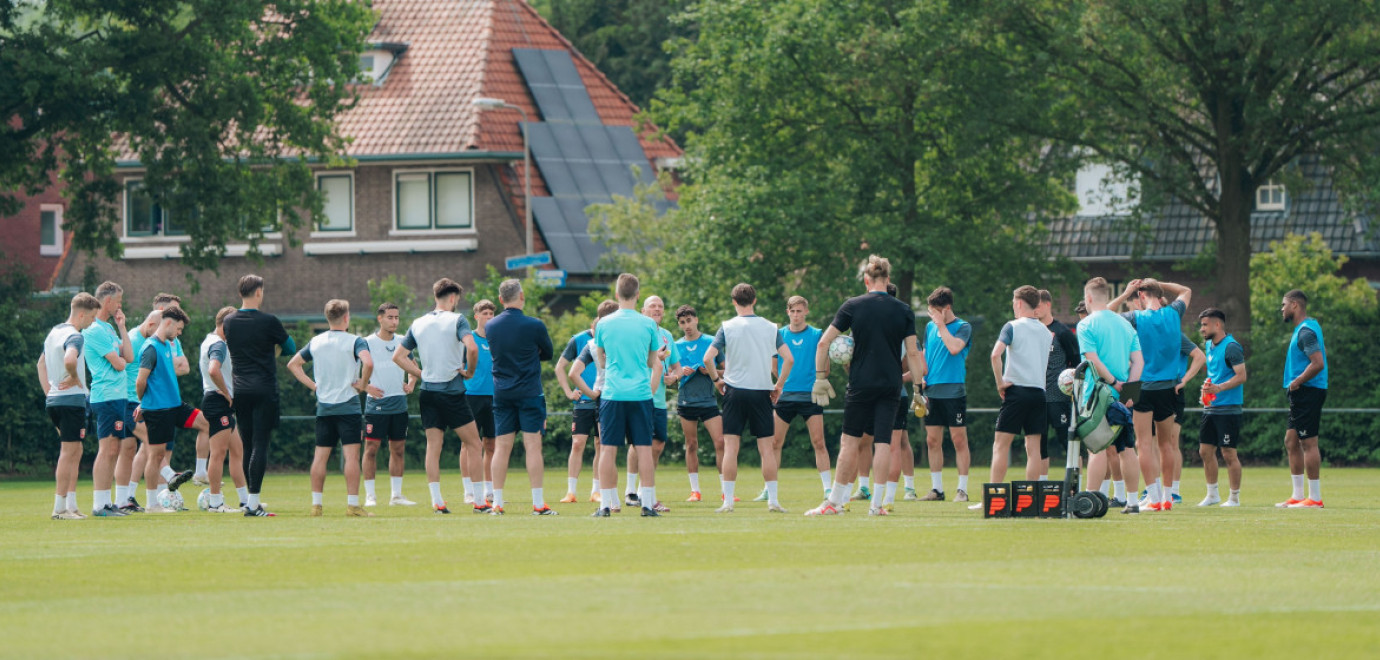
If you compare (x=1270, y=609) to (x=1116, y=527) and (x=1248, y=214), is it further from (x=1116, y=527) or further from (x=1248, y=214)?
(x=1248, y=214)

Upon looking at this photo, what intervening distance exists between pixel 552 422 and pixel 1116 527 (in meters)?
21.0

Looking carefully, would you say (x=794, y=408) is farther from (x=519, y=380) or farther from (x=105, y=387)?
(x=105, y=387)

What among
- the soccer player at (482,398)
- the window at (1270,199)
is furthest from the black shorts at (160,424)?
the window at (1270,199)

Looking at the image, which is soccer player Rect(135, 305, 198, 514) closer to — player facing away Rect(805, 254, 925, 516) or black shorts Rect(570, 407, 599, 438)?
black shorts Rect(570, 407, 599, 438)

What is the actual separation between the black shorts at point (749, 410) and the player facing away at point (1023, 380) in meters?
2.11

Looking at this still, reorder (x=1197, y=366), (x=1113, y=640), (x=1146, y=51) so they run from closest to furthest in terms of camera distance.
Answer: (x=1113, y=640) < (x=1197, y=366) < (x=1146, y=51)

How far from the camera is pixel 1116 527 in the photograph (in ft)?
50.4

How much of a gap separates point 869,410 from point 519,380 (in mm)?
3320

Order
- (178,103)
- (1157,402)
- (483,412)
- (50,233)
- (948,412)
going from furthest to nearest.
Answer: (50,233)
(178,103)
(948,412)
(483,412)
(1157,402)

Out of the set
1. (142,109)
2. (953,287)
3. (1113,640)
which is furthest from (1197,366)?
(142,109)

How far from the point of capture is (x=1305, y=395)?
19359mm

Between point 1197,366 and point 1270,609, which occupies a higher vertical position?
point 1197,366

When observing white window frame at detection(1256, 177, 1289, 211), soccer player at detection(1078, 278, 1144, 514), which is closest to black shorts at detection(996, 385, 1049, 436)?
soccer player at detection(1078, 278, 1144, 514)

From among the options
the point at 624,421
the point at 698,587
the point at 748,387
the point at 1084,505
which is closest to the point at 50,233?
the point at 748,387
